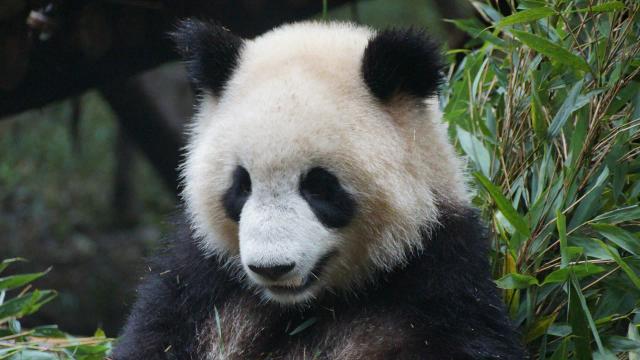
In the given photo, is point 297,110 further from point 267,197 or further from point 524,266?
point 524,266

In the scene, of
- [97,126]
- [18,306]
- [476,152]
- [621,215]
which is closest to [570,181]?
[621,215]

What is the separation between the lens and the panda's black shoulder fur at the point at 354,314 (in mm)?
3215

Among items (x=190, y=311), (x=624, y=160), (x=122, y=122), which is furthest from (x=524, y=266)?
(x=122, y=122)

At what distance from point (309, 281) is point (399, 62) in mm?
768

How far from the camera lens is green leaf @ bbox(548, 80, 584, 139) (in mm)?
3547

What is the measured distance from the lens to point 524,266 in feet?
11.5

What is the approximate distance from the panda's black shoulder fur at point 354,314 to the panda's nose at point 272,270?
0.52 metres

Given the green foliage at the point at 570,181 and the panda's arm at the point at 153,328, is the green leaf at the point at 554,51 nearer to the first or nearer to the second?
the green foliage at the point at 570,181

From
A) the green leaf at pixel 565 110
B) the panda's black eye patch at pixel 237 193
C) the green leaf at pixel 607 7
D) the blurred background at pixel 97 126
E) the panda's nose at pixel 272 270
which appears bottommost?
the blurred background at pixel 97 126

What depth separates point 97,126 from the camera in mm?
10617

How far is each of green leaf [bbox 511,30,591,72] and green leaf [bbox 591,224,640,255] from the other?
58cm

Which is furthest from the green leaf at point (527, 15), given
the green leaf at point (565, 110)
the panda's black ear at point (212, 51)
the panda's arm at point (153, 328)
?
the panda's arm at point (153, 328)

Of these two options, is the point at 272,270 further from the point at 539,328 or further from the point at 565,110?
the point at 565,110

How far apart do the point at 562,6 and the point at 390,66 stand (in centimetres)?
94
